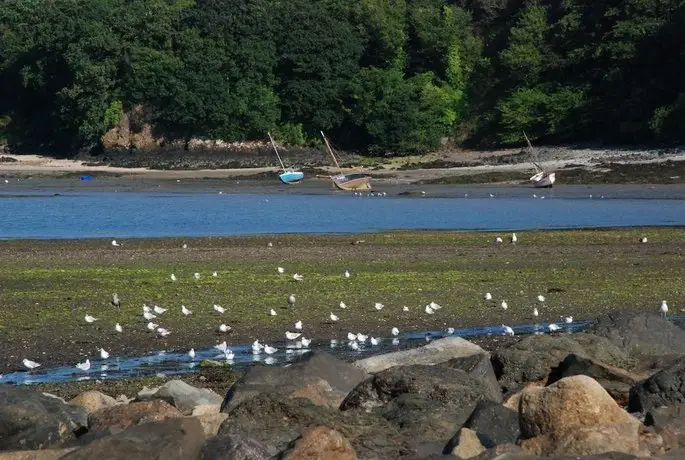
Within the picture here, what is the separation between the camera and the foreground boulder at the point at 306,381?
12078 mm

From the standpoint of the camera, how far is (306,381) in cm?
1252

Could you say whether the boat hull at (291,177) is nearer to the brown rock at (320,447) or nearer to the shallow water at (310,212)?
the shallow water at (310,212)

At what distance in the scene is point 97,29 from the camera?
7812 centimetres

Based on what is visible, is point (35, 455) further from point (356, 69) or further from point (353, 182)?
point (356, 69)

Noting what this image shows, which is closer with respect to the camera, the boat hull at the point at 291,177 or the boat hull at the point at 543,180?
the boat hull at the point at 543,180

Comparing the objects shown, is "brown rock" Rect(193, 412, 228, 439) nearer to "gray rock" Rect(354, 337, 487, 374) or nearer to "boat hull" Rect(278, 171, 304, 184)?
"gray rock" Rect(354, 337, 487, 374)

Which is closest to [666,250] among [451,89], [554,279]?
[554,279]

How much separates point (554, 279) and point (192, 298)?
248 inches

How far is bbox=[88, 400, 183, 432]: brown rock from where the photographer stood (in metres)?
11.5

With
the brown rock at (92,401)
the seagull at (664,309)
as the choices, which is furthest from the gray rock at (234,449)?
the seagull at (664,309)

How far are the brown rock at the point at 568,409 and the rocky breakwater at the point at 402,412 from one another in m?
0.01

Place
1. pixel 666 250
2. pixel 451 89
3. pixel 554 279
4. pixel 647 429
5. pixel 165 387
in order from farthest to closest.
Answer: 1. pixel 451 89
2. pixel 666 250
3. pixel 554 279
4. pixel 165 387
5. pixel 647 429

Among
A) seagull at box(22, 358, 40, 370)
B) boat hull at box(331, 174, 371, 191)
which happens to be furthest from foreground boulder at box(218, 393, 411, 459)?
boat hull at box(331, 174, 371, 191)

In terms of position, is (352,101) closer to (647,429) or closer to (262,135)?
(262,135)
